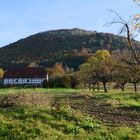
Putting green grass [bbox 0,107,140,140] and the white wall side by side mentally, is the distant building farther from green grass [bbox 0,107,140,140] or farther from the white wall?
green grass [bbox 0,107,140,140]

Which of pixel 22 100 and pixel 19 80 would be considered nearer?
pixel 22 100

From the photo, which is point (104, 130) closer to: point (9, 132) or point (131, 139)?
point (131, 139)

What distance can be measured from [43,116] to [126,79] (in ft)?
213

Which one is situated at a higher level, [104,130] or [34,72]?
[34,72]

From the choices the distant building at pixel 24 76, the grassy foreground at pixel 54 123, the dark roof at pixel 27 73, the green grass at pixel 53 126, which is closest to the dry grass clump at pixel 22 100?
the grassy foreground at pixel 54 123

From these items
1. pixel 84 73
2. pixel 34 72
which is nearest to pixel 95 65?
pixel 84 73

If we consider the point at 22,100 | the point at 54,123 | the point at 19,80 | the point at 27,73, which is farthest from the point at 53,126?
the point at 19,80

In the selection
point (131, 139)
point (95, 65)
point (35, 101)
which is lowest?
point (131, 139)

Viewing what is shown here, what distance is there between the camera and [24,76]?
6107 inches

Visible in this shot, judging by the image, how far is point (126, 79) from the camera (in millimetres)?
82438

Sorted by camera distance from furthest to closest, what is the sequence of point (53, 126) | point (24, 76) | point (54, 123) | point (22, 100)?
1. point (24, 76)
2. point (22, 100)
3. point (54, 123)
4. point (53, 126)

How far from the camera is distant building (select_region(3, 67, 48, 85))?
154250mm

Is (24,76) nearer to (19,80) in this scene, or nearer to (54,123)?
(19,80)

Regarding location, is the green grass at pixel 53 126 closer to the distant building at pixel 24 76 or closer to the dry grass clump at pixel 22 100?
the dry grass clump at pixel 22 100
